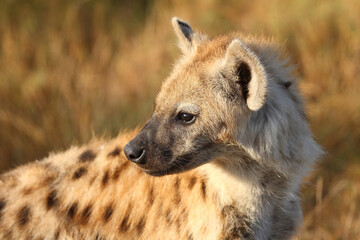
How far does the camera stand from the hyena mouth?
6.69 ft

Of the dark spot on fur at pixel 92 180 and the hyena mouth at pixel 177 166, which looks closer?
the hyena mouth at pixel 177 166

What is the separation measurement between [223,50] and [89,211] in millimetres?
949

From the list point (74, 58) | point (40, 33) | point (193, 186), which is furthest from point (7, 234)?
point (40, 33)

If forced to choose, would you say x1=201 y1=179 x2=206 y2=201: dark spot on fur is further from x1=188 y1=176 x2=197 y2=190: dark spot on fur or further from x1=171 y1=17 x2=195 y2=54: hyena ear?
x1=171 y1=17 x2=195 y2=54: hyena ear

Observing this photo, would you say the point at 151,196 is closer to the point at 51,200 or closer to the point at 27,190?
the point at 51,200

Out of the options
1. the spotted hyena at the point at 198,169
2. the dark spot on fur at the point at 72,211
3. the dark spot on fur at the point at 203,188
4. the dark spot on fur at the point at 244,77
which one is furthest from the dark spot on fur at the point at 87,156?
the dark spot on fur at the point at 244,77

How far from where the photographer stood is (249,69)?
197 cm

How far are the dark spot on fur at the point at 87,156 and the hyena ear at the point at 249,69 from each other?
85 centimetres

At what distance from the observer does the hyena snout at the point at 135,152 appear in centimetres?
198

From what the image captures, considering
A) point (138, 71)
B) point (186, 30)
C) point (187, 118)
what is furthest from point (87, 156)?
point (138, 71)

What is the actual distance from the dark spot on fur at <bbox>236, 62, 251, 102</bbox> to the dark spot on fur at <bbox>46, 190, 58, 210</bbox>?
1.00m

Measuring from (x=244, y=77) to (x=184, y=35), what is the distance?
50 centimetres

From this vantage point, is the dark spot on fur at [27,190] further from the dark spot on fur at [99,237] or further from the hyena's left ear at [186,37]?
the hyena's left ear at [186,37]

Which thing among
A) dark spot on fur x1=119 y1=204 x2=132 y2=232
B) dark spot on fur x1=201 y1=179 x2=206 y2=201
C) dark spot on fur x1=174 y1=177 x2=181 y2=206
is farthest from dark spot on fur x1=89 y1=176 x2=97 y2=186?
dark spot on fur x1=201 y1=179 x2=206 y2=201
